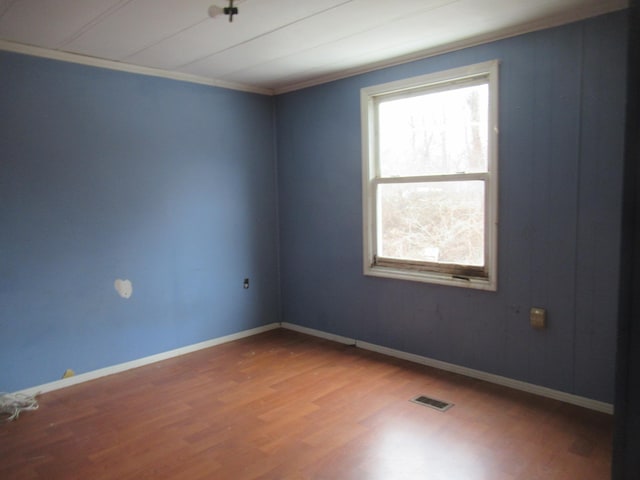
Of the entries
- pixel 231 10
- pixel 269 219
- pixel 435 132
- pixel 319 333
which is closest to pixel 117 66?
pixel 231 10

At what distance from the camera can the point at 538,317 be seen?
3072mm

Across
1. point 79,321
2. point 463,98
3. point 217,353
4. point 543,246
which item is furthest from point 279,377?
point 463,98

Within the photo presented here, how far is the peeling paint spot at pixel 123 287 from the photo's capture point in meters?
3.68

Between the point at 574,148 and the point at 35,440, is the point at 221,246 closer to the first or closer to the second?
the point at 35,440

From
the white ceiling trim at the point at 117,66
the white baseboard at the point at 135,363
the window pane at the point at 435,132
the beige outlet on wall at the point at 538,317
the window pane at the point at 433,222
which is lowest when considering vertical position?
the white baseboard at the point at 135,363

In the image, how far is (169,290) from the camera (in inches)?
158

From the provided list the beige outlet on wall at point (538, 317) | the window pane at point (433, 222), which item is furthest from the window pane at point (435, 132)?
the beige outlet on wall at point (538, 317)

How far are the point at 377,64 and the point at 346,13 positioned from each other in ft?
3.65

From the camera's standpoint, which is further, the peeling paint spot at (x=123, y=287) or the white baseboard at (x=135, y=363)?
the peeling paint spot at (x=123, y=287)

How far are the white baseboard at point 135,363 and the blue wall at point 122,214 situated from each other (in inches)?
2.0

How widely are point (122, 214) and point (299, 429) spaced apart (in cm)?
212

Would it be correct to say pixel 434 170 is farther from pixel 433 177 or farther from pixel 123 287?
pixel 123 287

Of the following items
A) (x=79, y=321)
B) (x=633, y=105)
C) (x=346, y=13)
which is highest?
(x=346, y=13)

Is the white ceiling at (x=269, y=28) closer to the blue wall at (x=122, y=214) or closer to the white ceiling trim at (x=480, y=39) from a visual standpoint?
the white ceiling trim at (x=480, y=39)
